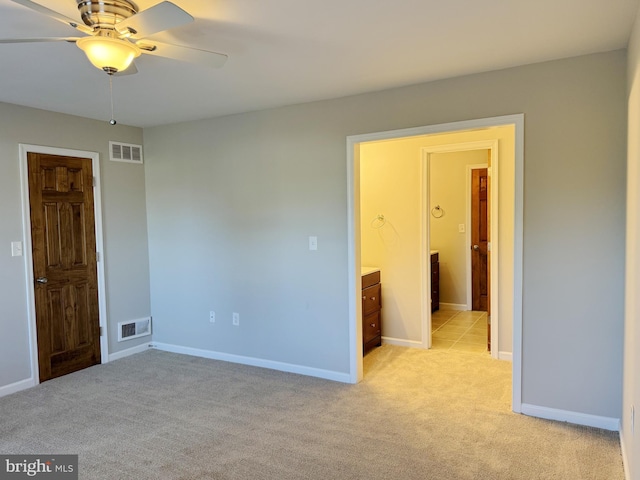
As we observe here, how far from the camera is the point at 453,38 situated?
249 cm

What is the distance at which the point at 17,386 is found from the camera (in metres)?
3.77

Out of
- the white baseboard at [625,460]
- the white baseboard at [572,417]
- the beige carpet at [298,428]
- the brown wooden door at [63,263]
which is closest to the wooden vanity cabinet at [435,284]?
the beige carpet at [298,428]

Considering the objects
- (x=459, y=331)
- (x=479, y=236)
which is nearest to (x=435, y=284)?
(x=479, y=236)

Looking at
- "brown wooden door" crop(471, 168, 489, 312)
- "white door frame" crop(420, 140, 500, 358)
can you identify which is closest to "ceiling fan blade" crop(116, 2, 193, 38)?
"white door frame" crop(420, 140, 500, 358)

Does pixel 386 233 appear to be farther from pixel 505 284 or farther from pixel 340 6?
pixel 340 6

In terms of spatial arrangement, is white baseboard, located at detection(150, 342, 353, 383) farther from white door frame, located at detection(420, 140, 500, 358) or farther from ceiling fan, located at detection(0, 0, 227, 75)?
ceiling fan, located at detection(0, 0, 227, 75)

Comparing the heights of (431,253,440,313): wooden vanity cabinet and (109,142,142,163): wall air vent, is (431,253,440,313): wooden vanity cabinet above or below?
below

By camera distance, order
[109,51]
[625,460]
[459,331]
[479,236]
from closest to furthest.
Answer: [109,51] < [625,460] < [459,331] < [479,236]

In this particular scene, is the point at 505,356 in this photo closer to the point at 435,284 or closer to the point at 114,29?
the point at 435,284

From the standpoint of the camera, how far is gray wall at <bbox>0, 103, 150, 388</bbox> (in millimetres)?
3703

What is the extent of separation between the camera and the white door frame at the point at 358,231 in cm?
304

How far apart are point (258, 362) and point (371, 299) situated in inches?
51.5

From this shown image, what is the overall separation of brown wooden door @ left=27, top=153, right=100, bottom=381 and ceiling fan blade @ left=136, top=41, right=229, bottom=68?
243 cm

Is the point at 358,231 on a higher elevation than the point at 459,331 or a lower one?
higher
